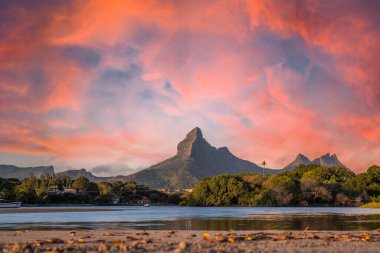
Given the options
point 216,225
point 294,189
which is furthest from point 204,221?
point 294,189

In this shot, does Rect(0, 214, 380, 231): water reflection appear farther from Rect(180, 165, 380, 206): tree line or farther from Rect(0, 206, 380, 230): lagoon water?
Rect(180, 165, 380, 206): tree line

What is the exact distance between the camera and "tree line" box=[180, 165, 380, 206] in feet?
486

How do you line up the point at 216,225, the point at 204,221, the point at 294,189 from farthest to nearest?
1. the point at 294,189
2. the point at 204,221
3. the point at 216,225

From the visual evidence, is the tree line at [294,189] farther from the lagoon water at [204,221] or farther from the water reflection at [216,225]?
the water reflection at [216,225]

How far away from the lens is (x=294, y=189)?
494 feet

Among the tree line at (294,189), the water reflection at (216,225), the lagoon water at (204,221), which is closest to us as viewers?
the water reflection at (216,225)

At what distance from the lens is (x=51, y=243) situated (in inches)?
997


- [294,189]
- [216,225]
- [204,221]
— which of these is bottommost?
[216,225]

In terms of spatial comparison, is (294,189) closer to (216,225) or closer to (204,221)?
(204,221)

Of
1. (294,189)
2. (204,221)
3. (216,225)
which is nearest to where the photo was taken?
(216,225)

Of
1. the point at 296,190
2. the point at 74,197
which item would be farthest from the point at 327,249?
the point at 74,197

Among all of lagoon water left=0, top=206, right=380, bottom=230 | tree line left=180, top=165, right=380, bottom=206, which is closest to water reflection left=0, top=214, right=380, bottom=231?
lagoon water left=0, top=206, right=380, bottom=230

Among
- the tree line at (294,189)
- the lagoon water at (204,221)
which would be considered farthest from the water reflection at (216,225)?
the tree line at (294,189)

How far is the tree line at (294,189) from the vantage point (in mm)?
148000
